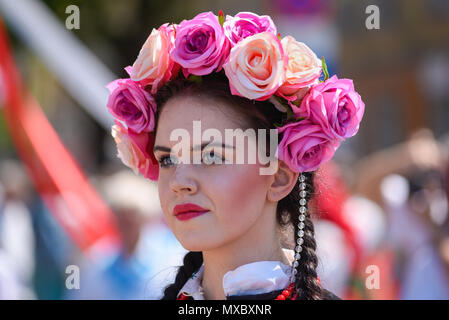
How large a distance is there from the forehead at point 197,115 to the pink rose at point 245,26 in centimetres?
21

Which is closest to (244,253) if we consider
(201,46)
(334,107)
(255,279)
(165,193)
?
(255,279)

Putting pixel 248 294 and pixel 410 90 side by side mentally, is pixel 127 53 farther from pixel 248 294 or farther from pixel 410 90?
pixel 410 90

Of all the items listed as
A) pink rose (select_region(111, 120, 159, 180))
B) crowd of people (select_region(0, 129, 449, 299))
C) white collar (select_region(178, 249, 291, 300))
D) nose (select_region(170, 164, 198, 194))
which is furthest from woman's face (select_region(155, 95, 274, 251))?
crowd of people (select_region(0, 129, 449, 299))

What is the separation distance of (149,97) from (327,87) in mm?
572

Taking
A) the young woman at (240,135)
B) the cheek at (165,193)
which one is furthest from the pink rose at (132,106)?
the cheek at (165,193)

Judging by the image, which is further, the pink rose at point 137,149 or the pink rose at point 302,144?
the pink rose at point 137,149

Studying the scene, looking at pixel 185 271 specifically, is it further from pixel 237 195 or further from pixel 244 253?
pixel 237 195

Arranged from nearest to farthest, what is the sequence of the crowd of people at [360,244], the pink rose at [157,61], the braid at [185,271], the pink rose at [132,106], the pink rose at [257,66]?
1. the pink rose at [257,66]
2. the pink rose at [157,61]
3. the pink rose at [132,106]
4. the braid at [185,271]
5. the crowd of people at [360,244]

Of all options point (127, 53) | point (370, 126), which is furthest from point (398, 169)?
point (370, 126)

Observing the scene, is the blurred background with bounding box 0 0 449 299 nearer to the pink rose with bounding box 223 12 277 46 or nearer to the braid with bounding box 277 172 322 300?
the braid with bounding box 277 172 322 300

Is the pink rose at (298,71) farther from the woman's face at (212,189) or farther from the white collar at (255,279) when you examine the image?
the white collar at (255,279)

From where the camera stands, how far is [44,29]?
262 inches

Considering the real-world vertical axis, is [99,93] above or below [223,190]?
above

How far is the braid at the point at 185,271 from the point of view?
7.83 feet
